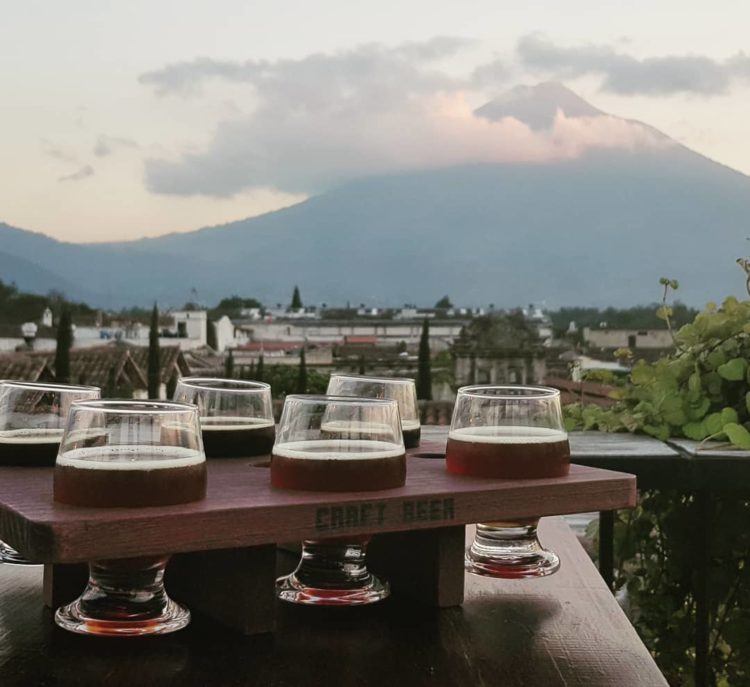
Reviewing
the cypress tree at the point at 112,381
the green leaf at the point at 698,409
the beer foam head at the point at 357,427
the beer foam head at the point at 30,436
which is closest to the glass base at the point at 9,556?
the beer foam head at the point at 30,436

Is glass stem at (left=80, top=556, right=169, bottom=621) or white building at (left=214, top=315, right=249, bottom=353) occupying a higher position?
glass stem at (left=80, top=556, right=169, bottom=621)

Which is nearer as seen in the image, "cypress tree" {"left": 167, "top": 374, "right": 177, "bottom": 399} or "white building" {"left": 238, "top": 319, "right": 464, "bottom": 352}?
"cypress tree" {"left": 167, "top": 374, "right": 177, "bottom": 399}

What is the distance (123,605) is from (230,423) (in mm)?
303

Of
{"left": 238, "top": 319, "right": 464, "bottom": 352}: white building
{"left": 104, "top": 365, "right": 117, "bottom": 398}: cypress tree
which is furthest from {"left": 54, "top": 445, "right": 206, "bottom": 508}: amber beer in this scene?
{"left": 238, "top": 319, "right": 464, "bottom": 352}: white building

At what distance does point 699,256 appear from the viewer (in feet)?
373

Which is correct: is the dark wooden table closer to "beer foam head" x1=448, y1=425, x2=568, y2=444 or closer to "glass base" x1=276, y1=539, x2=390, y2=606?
"glass base" x1=276, y1=539, x2=390, y2=606

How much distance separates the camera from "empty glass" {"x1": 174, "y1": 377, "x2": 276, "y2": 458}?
1.17m

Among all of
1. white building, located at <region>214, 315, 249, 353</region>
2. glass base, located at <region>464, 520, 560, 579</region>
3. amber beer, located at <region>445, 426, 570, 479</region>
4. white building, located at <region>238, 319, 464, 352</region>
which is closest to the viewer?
amber beer, located at <region>445, 426, 570, 479</region>

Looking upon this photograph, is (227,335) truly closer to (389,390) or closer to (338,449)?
(389,390)

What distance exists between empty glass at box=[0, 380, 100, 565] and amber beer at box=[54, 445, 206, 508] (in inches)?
9.6

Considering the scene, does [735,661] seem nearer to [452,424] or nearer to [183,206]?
[452,424]

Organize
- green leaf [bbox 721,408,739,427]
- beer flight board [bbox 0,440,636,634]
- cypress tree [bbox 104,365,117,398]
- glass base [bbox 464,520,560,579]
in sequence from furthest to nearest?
cypress tree [bbox 104,365,117,398], green leaf [bbox 721,408,739,427], glass base [bbox 464,520,560,579], beer flight board [bbox 0,440,636,634]

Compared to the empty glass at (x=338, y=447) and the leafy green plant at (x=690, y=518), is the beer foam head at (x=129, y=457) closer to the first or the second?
the empty glass at (x=338, y=447)

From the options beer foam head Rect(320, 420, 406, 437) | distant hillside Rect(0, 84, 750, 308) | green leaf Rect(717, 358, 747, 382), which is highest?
distant hillside Rect(0, 84, 750, 308)
